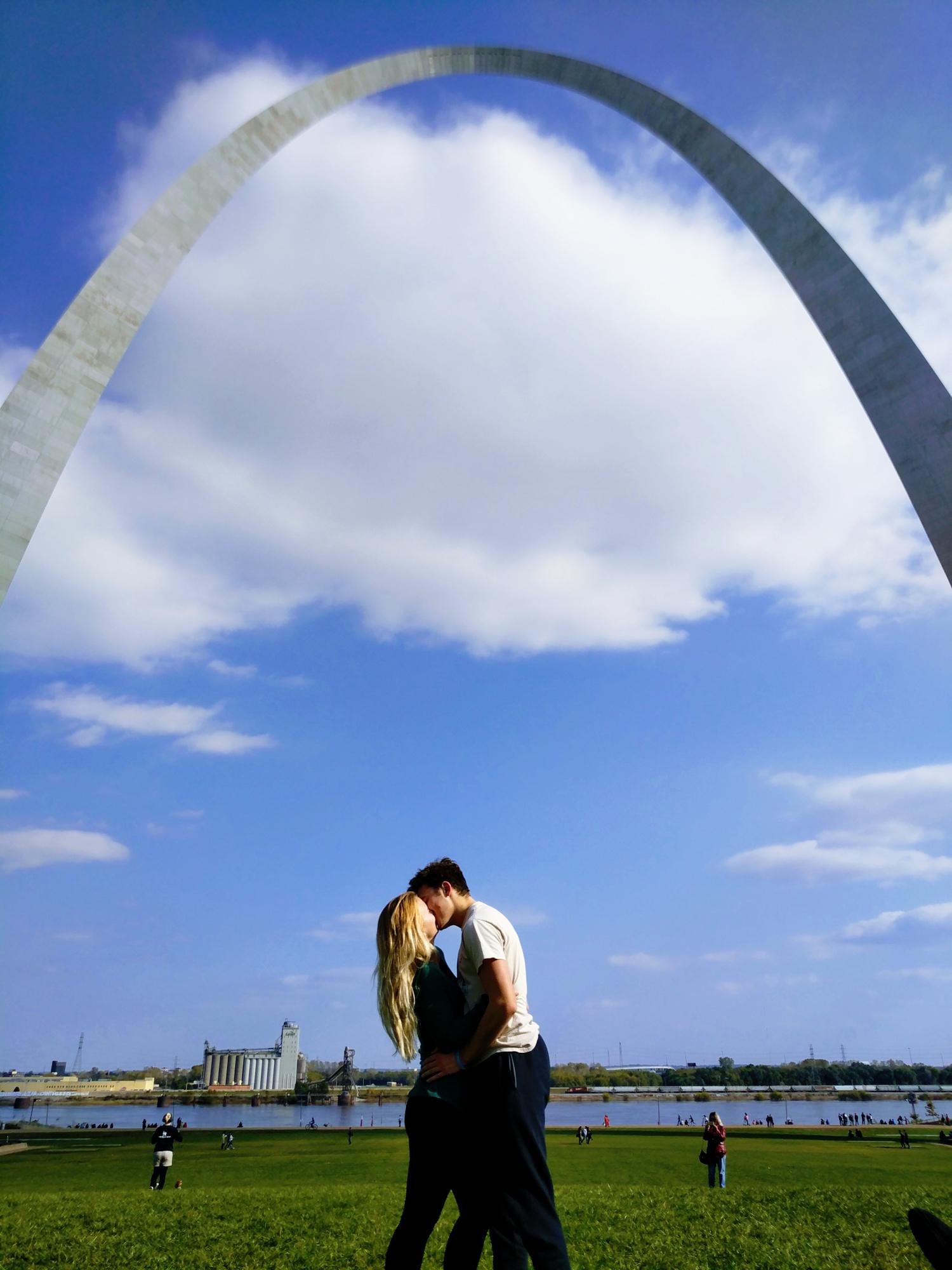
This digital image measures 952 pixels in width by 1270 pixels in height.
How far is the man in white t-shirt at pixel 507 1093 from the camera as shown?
339cm

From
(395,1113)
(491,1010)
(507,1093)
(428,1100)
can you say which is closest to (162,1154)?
(428,1100)

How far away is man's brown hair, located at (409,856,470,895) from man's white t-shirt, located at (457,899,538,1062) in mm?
186

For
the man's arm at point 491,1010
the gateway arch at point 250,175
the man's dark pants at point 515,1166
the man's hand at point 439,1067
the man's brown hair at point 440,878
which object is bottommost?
the man's dark pants at point 515,1166

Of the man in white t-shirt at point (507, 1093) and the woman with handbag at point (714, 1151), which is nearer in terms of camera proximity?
the man in white t-shirt at point (507, 1093)

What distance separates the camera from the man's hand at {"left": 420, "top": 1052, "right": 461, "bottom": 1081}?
3584mm

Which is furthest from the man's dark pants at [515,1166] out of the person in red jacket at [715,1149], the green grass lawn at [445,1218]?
the person in red jacket at [715,1149]

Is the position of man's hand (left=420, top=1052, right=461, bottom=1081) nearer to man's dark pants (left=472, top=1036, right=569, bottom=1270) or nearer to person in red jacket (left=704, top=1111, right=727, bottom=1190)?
man's dark pants (left=472, top=1036, right=569, bottom=1270)

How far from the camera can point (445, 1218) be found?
9.34 m

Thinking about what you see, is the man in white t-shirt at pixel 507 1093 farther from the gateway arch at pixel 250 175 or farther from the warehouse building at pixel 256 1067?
the warehouse building at pixel 256 1067

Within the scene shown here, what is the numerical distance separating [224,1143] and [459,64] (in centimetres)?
3572

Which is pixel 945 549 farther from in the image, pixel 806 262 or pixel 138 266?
pixel 138 266

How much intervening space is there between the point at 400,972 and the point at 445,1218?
741 centimetres

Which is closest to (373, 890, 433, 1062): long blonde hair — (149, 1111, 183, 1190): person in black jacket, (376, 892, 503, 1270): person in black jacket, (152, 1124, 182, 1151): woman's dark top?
(376, 892, 503, 1270): person in black jacket

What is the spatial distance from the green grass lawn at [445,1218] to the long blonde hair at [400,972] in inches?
154
